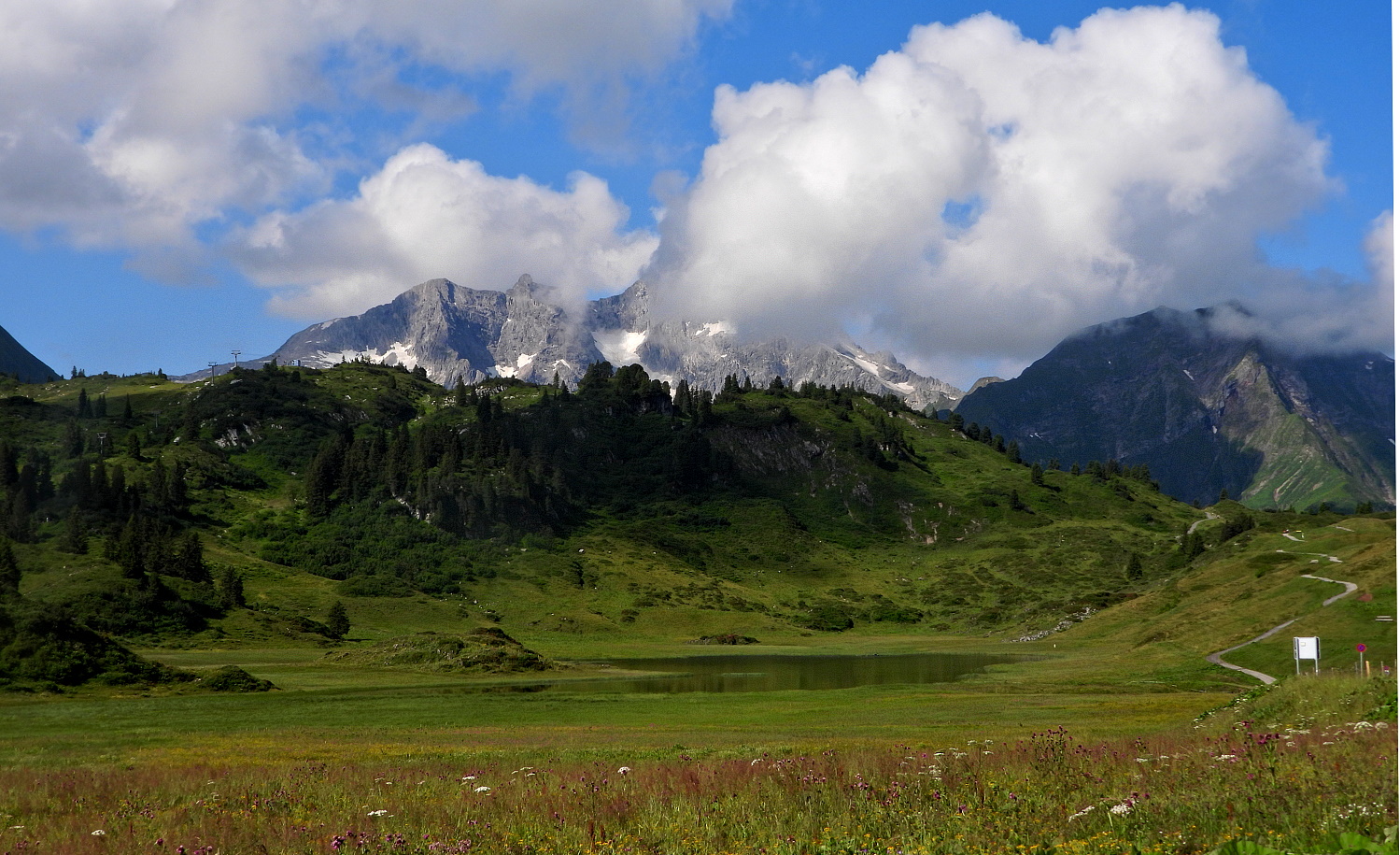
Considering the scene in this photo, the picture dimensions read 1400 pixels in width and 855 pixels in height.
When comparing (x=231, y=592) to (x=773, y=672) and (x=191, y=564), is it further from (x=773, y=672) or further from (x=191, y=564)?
(x=773, y=672)

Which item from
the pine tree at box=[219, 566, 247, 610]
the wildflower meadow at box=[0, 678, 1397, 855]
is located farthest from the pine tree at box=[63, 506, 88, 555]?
the wildflower meadow at box=[0, 678, 1397, 855]

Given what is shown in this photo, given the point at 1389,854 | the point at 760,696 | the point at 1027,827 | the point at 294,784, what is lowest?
the point at 760,696

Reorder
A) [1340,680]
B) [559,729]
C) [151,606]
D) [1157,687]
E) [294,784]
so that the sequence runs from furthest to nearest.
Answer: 1. [151,606]
2. [1157,687]
3. [559,729]
4. [1340,680]
5. [294,784]

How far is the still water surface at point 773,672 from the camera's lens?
9700 centimetres

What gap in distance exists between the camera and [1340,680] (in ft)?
118

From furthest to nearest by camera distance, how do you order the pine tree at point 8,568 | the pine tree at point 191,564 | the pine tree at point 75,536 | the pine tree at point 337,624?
the pine tree at point 191,564
the pine tree at point 75,536
the pine tree at point 337,624
the pine tree at point 8,568

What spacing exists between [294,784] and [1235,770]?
24.9 meters

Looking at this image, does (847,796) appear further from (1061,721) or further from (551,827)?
(1061,721)

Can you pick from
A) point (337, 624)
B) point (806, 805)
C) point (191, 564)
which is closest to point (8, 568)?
point (191, 564)

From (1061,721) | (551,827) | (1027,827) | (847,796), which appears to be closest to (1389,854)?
(1027,827)

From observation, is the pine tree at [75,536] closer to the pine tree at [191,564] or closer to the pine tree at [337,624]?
the pine tree at [191,564]

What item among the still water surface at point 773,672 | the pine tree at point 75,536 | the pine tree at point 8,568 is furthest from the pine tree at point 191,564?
the still water surface at point 773,672

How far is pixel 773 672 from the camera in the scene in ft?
395

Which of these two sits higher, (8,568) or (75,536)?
(75,536)
